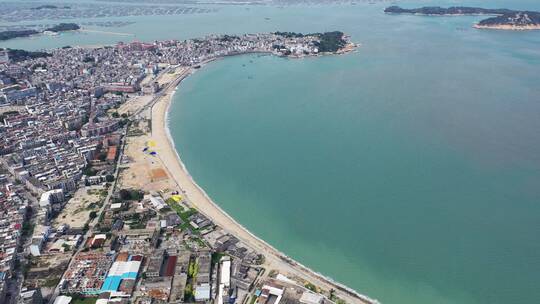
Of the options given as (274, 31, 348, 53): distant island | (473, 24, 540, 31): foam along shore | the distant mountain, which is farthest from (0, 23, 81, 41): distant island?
(473, 24, 540, 31): foam along shore

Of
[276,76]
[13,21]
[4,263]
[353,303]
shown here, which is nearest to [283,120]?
[276,76]

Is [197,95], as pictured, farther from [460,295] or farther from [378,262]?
[460,295]

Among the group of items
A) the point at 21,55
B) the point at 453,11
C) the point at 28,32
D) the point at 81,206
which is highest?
the point at 453,11

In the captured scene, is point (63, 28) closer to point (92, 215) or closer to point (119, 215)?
point (92, 215)

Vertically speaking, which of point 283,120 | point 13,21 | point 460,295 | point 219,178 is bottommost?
point 460,295

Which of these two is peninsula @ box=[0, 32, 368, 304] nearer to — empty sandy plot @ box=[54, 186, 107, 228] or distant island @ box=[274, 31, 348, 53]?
empty sandy plot @ box=[54, 186, 107, 228]

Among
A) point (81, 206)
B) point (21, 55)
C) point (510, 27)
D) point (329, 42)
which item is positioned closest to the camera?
point (81, 206)

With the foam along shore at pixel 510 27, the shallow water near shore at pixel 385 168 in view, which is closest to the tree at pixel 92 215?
the shallow water near shore at pixel 385 168

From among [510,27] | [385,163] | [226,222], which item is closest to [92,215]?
[226,222]
